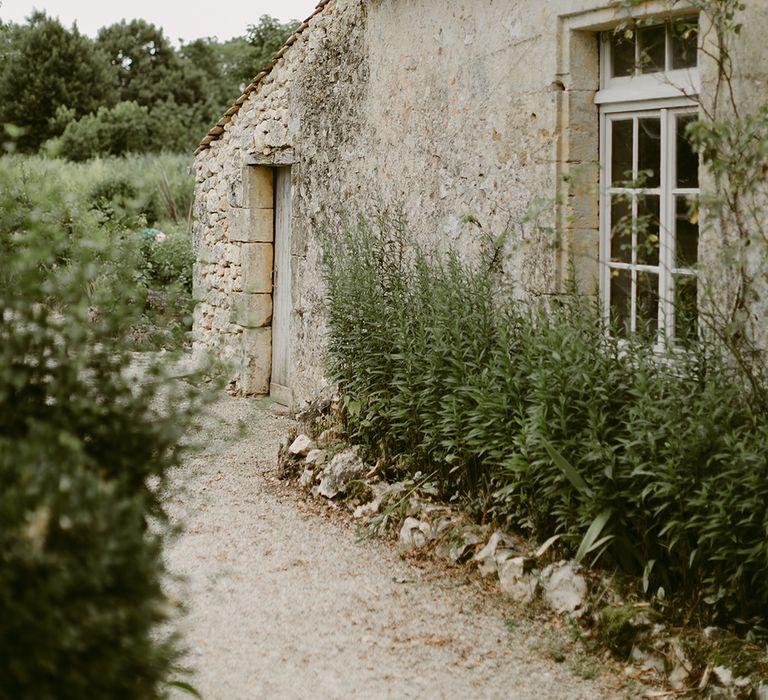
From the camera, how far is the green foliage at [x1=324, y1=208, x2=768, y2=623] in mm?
4578

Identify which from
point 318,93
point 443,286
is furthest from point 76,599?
point 318,93

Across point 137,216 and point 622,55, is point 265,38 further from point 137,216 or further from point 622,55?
point 137,216

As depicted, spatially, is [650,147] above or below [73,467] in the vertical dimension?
above

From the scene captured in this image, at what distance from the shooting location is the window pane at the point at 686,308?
16.8ft

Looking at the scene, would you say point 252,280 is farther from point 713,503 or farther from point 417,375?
point 713,503

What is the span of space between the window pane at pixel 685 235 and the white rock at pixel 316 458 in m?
2.96

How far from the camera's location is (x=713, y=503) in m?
4.45

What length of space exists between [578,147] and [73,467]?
14.6 ft

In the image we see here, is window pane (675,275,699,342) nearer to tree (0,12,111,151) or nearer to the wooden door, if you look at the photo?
the wooden door

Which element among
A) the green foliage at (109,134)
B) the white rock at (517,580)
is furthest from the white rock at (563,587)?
the green foliage at (109,134)

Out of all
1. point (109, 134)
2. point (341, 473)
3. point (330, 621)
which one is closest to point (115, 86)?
point (109, 134)

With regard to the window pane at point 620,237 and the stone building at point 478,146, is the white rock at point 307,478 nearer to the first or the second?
the stone building at point 478,146

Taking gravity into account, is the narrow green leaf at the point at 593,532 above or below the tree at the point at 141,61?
below

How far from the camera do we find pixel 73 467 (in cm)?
249
